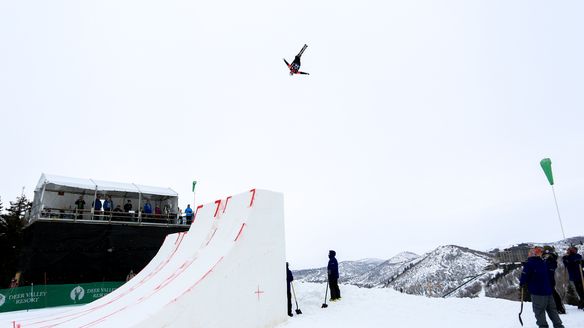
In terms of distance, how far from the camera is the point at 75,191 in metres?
21.2

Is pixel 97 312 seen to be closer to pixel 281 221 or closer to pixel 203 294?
pixel 203 294

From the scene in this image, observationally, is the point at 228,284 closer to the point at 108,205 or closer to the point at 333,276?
the point at 333,276

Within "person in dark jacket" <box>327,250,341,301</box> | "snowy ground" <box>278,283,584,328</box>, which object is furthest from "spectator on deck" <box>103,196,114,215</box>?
"person in dark jacket" <box>327,250,341,301</box>

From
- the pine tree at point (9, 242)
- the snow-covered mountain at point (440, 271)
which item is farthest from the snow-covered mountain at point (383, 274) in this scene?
the pine tree at point (9, 242)

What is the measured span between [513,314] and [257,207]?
25.0 feet

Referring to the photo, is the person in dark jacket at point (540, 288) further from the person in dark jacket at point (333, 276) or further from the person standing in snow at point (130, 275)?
the person standing in snow at point (130, 275)

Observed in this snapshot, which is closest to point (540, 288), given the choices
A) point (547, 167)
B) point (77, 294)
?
point (547, 167)

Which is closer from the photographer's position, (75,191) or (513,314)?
(513,314)

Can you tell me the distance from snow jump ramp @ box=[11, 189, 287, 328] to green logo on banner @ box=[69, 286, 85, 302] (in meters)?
4.81

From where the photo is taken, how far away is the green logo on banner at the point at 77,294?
16578 mm

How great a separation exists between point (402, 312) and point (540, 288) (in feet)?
13.4

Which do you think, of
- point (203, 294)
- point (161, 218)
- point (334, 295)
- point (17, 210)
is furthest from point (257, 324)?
point (17, 210)

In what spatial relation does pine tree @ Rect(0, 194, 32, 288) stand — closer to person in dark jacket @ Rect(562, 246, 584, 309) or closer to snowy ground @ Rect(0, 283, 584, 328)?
snowy ground @ Rect(0, 283, 584, 328)

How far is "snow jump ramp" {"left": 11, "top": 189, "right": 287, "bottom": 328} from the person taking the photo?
7.91 meters
